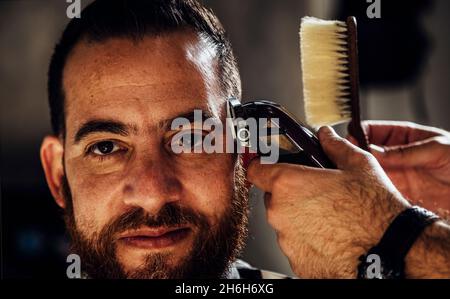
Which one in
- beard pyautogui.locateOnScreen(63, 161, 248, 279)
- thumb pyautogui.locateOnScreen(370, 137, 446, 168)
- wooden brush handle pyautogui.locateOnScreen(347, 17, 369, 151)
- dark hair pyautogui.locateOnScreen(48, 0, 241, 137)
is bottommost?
beard pyautogui.locateOnScreen(63, 161, 248, 279)

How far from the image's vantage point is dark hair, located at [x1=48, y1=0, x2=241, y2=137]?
1.25 m

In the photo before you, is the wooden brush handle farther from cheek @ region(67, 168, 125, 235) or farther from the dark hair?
cheek @ region(67, 168, 125, 235)

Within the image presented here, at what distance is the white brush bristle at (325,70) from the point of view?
118 centimetres

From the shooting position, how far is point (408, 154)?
1.41 m

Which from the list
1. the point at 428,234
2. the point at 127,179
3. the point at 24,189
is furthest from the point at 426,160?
the point at 24,189

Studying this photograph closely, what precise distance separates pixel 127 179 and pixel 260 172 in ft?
A: 1.06

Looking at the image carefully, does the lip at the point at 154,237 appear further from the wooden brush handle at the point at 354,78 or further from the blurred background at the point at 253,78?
the blurred background at the point at 253,78

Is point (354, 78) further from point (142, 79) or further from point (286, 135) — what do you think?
point (142, 79)

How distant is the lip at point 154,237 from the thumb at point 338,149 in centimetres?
37

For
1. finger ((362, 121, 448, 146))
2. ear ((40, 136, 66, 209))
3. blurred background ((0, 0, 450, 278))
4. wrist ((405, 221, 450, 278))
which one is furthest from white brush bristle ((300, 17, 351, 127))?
blurred background ((0, 0, 450, 278))

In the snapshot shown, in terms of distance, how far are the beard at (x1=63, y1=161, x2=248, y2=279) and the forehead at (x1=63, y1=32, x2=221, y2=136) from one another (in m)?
0.22

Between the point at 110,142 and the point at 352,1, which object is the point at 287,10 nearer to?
the point at 352,1

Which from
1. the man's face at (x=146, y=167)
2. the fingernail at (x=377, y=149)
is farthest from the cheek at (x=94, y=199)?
the fingernail at (x=377, y=149)
